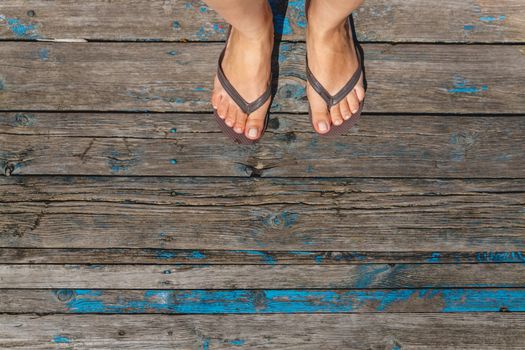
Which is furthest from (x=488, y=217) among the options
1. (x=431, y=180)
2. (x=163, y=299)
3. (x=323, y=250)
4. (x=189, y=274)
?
(x=163, y=299)

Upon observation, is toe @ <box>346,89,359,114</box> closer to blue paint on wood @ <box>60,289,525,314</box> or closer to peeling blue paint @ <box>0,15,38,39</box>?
blue paint on wood @ <box>60,289,525,314</box>

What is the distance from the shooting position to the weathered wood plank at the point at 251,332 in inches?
78.7

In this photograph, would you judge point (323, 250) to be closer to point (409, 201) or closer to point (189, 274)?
point (409, 201)

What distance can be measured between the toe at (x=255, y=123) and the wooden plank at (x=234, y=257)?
1.66ft

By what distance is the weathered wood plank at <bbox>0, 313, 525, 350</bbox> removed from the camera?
6.56 ft

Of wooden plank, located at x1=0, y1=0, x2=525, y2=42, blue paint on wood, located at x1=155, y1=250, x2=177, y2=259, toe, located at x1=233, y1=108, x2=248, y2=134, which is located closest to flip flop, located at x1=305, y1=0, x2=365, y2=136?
wooden plank, located at x1=0, y1=0, x2=525, y2=42

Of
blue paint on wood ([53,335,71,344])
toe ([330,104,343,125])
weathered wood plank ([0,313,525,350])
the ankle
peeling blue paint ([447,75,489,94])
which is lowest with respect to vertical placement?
blue paint on wood ([53,335,71,344])

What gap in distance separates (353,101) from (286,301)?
0.90 meters

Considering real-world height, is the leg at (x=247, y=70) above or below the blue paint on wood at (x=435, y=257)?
above

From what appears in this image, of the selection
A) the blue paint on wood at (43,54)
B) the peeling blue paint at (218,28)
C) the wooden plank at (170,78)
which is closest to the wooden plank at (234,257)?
the wooden plank at (170,78)

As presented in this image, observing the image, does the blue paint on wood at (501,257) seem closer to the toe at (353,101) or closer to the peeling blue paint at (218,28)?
the toe at (353,101)

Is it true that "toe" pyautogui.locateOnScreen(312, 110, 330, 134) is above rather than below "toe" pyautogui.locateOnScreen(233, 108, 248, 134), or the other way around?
above

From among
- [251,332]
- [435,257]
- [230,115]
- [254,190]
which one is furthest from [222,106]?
[435,257]

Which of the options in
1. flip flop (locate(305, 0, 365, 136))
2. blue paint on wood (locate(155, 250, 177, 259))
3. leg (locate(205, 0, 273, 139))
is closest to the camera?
leg (locate(205, 0, 273, 139))
